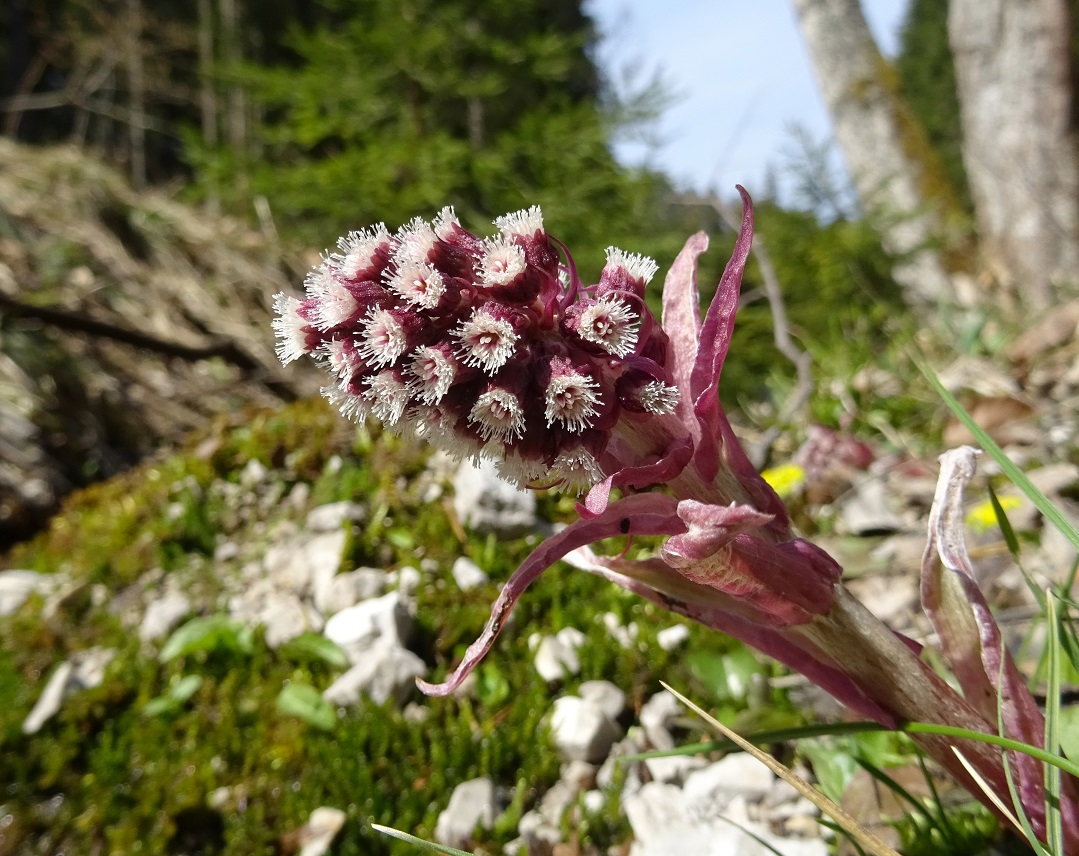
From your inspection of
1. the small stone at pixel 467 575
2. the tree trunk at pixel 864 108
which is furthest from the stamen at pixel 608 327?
the tree trunk at pixel 864 108

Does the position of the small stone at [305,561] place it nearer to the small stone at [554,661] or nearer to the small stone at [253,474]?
the small stone at [253,474]

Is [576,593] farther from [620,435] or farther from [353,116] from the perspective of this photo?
[353,116]

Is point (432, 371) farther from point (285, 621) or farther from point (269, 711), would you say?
point (285, 621)

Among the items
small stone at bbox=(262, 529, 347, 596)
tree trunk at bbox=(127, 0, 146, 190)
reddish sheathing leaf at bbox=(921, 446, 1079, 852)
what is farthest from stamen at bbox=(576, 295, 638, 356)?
tree trunk at bbox=(127, 0, 146, 190)

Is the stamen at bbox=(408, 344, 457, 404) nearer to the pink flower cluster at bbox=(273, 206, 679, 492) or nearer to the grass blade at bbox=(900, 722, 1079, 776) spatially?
the pink flower cluster at bbox=(273, 206, 679, 492)

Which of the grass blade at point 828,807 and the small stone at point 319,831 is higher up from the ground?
the grass blade at point 828,807

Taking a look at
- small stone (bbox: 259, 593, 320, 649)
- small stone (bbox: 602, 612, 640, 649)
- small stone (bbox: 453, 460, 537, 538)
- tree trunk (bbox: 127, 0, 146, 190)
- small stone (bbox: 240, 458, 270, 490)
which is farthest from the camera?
tree trunk (bbox: 127, 0, 146, 190)
